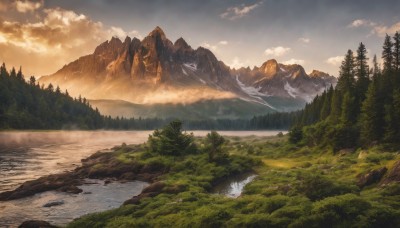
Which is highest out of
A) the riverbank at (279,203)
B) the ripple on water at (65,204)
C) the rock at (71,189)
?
the riverbank at (279,203)

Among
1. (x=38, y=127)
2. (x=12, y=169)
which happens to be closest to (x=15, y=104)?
(x=38, y=127)

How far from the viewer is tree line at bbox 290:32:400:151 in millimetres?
62031

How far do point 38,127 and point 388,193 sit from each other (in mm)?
203640

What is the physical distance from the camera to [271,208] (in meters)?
23.8

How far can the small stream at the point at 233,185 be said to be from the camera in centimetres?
3953

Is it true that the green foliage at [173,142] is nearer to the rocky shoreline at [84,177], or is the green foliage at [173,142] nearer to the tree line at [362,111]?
the rocky shoreline at [84,177]

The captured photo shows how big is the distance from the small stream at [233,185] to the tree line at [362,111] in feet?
79.1

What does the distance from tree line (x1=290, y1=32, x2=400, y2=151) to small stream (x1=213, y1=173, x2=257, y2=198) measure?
2412cm

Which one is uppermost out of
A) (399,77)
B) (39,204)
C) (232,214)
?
(399,77)

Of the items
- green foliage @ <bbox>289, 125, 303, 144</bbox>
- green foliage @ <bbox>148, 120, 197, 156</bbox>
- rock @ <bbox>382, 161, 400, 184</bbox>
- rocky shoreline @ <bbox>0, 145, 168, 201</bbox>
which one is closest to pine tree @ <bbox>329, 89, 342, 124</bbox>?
green foliage @ <bbox>289, 125, 303, 144</bbox>

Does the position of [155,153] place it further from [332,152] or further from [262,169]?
[332,152]

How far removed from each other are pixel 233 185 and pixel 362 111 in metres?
47.5

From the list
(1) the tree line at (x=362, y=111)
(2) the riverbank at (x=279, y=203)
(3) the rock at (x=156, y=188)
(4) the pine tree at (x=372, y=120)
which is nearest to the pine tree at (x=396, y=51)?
(1) the tree line at (x=362, y=111)

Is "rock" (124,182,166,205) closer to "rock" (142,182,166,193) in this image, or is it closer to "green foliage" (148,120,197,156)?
"rock" (142,182,166,193)
